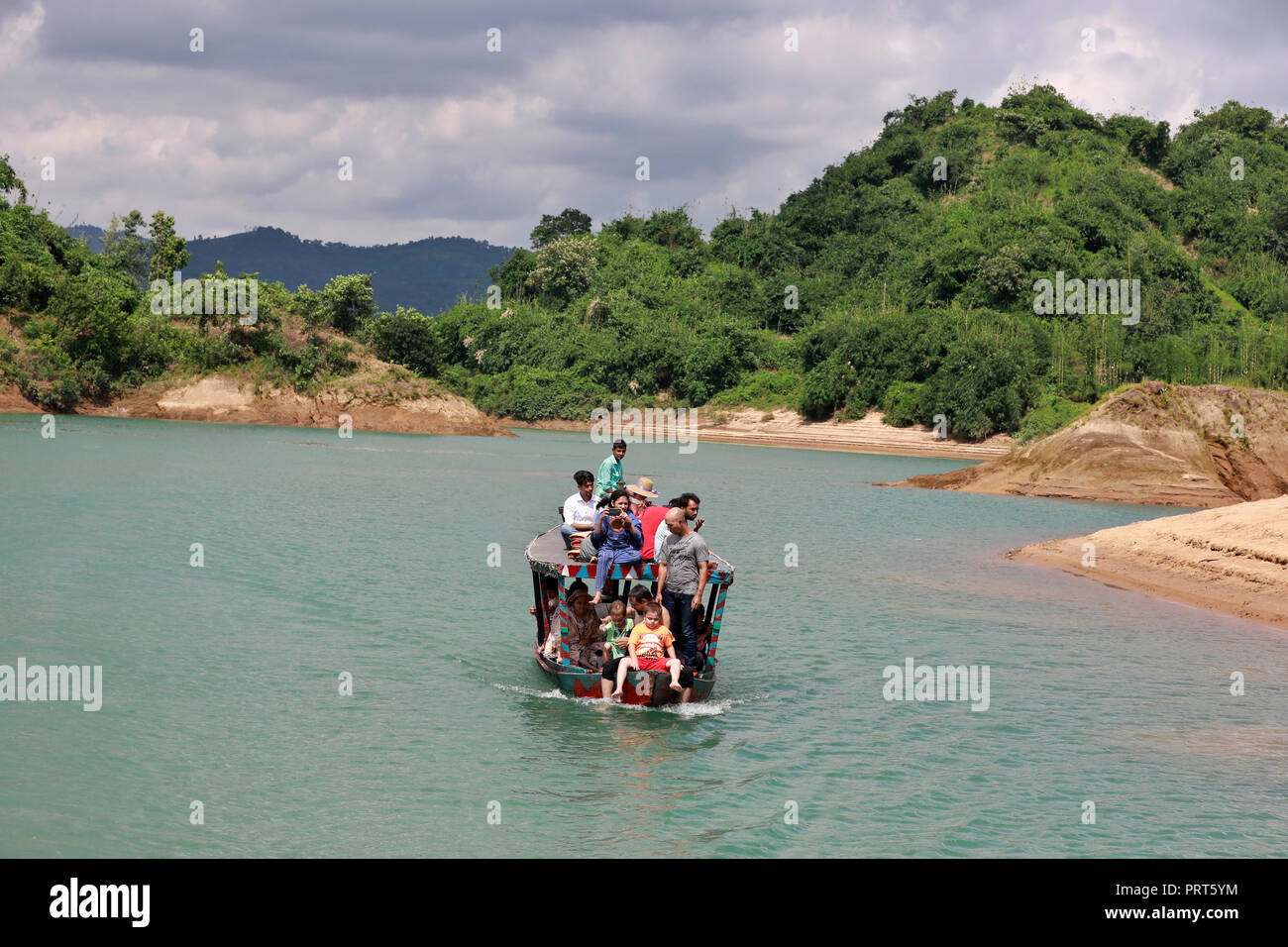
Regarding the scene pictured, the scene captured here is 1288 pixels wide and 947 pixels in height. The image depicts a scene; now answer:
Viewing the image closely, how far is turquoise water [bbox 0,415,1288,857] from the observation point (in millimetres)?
10547

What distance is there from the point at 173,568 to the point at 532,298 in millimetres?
109544

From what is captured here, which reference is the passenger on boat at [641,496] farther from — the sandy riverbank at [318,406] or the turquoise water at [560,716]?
the sandy riverbank at [318,406]

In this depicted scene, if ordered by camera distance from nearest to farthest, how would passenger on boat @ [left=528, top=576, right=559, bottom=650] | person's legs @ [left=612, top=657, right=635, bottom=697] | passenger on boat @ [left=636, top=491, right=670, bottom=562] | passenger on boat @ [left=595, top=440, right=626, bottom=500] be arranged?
person's legs @ [left=612, top=657, right=635, bottom=697], passenger on boat @ [left=636, top=491, right=670, bottom=562], passenger on boat @ [left=528, top=576, right=559, bottom=650], passenger on boat @ [left=595, top=440, right=626, bottom=500]

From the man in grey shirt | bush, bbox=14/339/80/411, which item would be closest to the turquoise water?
the man in grey shirt

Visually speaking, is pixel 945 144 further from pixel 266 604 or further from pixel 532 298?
pixel 266 604

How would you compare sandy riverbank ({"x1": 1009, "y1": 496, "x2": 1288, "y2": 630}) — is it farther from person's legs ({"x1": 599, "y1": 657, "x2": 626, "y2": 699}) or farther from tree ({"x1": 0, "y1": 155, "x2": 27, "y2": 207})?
tree ({"x1": 0, "y1": 155, "x2": 27, "y2": 207})

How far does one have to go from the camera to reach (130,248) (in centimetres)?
12812

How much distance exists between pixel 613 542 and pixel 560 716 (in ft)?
Result: 7.47

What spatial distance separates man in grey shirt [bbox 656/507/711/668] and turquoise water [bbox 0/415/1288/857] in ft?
4.58

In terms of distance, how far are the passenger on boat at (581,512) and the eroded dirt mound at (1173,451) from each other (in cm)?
3539

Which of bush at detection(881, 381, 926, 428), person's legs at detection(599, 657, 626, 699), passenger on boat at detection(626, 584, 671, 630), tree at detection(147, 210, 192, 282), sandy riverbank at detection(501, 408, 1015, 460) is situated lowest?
person's legs at detection(599, 657, 626, 699)

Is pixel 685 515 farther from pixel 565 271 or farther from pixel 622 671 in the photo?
pixel 565 271

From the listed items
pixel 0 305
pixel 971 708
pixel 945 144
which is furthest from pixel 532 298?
pixel 971 708

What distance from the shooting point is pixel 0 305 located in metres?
78.2
